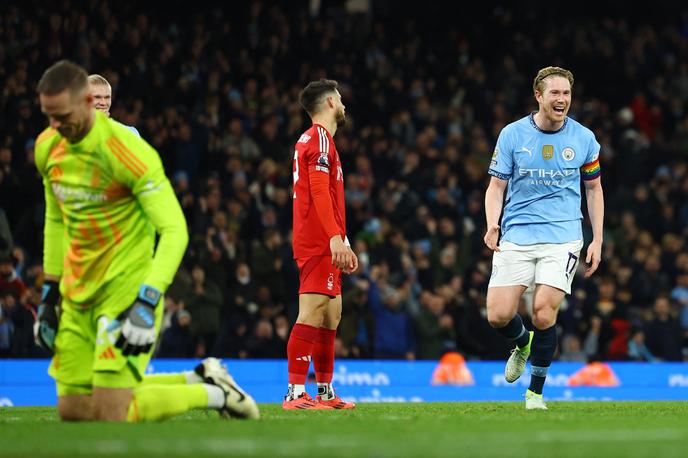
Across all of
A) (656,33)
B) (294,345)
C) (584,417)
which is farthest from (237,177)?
(656,33)

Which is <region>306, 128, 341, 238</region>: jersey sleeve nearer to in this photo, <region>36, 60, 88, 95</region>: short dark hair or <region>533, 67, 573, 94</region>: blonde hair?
<region>533, 67, 573, 94</region>: blonde hair

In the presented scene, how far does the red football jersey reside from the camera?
9.77 metres

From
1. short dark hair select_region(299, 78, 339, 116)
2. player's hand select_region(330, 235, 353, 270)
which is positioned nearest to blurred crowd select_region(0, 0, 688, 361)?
short dark hair select_region(299, 78, 339, 116)

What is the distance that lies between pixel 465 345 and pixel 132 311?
12984 millimetres

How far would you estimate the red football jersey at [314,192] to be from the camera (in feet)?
32.0

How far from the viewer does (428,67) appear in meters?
26.0

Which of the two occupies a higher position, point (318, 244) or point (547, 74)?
point (547, 74)

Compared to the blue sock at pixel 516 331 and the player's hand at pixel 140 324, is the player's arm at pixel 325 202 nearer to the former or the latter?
the blue sock at pixel 516 331

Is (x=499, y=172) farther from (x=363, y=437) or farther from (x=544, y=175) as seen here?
(x=363, y=437)

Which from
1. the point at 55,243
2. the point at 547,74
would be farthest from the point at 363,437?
the point at 547,74

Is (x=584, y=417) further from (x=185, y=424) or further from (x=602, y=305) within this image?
(x=602, y=305)

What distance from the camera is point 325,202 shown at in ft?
31.8

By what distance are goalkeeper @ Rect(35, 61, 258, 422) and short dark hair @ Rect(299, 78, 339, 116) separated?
9.98ft

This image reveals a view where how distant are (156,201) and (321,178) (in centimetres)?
291
